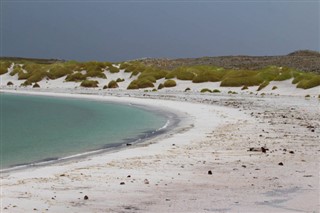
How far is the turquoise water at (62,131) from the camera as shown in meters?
16.7

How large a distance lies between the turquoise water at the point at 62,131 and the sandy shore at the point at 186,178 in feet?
6.81

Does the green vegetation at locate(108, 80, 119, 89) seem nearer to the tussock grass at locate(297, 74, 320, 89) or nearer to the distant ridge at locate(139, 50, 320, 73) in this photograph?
the tussock grass at locate(297, 74, 320, 89)

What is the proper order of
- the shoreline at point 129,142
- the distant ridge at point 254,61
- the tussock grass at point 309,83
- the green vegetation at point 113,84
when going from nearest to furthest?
1. the shoreline at point 129,142
2. the tussock grass at point 309,83
3. the green vegetation at point 113,84
4. the distant ridge at point 254,61

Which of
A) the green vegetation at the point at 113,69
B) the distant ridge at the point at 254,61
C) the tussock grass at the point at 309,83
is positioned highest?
the distant ridge at the point at 254,61

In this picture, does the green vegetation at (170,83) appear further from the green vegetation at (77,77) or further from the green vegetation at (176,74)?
the green vegetation at (77,77)

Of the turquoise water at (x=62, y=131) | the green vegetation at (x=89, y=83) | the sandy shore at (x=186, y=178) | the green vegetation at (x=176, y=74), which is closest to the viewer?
the sandy shore at (x=186, y=178)

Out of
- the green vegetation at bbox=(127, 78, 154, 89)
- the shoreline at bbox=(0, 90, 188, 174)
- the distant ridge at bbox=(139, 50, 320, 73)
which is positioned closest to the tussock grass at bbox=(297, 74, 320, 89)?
the shoreline at bbox=(0, 90, 188, 174)

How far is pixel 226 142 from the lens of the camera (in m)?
17.0

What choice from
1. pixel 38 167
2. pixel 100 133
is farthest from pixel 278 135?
pixel 38 167

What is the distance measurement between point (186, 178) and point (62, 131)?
13.3 metres

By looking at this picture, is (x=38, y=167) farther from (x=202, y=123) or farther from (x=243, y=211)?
(x=202, y=123)

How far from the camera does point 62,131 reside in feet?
77.0

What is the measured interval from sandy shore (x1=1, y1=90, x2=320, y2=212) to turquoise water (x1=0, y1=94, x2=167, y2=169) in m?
2.08

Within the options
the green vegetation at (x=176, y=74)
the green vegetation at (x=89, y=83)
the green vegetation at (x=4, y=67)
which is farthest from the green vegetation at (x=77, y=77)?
the green vegetation at (x=4, y=67)
